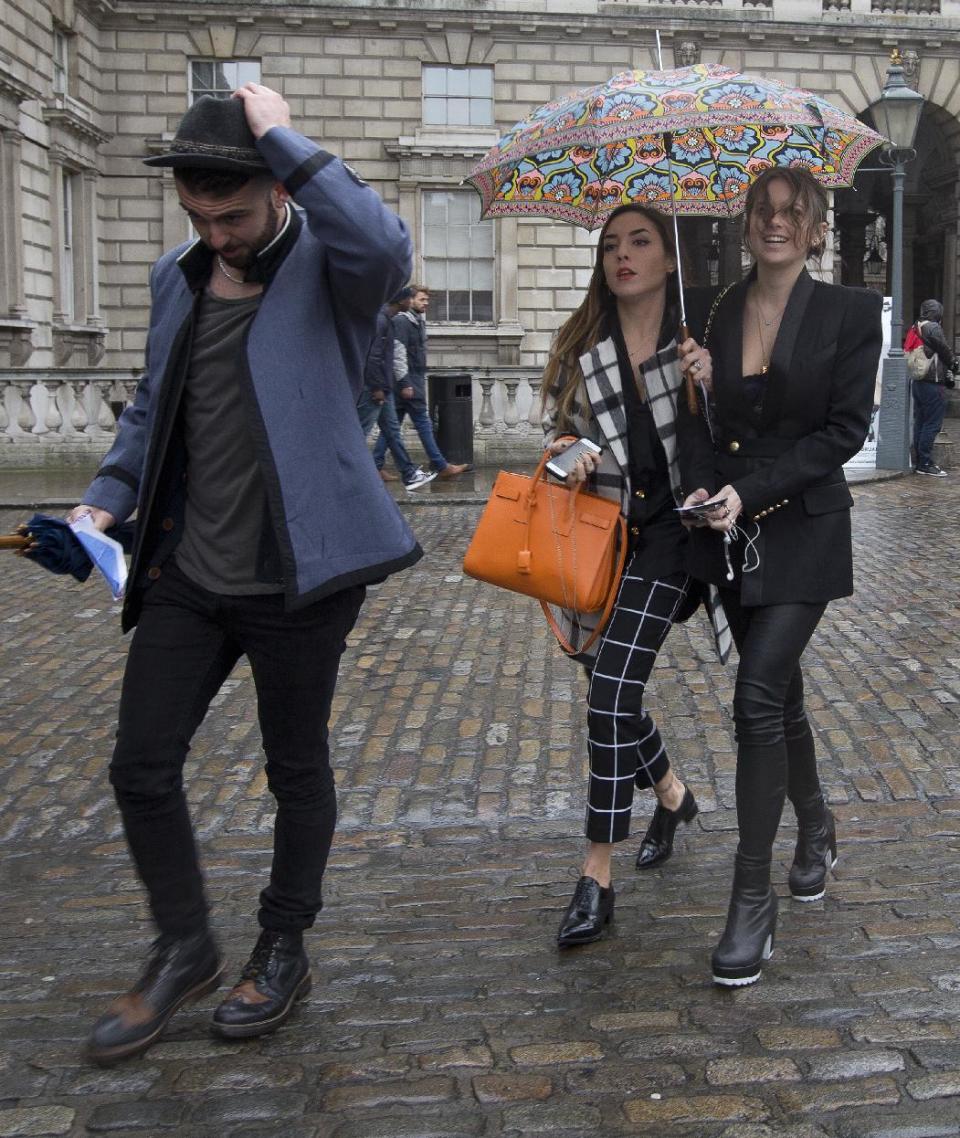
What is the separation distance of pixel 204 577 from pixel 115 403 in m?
15.0

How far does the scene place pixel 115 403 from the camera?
57.4 ft

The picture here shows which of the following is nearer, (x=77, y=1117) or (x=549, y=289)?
(x=77, y=1117)

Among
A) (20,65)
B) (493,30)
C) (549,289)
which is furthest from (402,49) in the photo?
(20,65)

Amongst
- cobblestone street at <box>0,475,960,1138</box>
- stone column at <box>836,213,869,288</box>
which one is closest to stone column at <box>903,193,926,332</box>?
stone column at <box>836,213,869,288</box>

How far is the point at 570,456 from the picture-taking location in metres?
3.76

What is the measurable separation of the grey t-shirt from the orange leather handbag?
2.84 feet

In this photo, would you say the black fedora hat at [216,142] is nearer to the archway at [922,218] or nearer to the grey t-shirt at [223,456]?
the grey t-shirt at [223,456]

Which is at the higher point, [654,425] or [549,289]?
[549,289]

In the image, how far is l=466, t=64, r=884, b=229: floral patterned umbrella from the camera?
3.89 meters

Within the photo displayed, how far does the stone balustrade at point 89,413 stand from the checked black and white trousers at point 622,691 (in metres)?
12.9

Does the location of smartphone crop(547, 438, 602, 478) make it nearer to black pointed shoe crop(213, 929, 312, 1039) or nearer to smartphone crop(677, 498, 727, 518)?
smartphone crop(677, 498, 727, 518)

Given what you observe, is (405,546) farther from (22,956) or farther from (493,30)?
(493,30)

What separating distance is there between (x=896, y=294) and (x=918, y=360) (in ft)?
3.12

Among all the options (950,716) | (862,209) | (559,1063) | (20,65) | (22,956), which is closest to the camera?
(559,1063)
